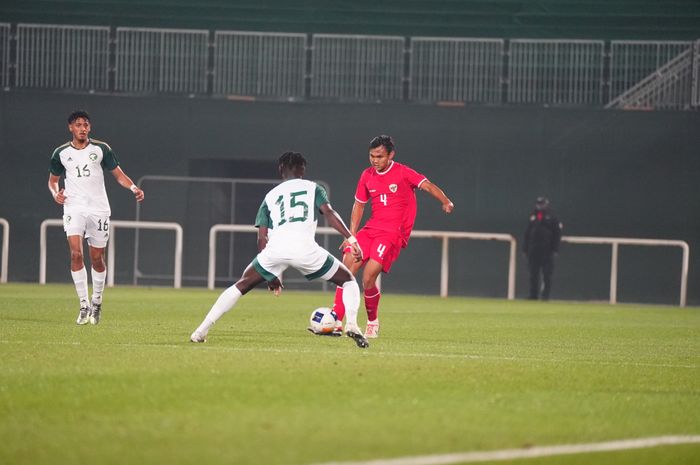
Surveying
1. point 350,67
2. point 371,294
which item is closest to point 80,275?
point 371,294

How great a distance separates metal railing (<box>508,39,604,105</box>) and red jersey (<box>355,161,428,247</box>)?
15.3 meters

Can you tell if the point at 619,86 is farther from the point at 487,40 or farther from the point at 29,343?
the point at 29,343

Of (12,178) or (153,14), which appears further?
(153,14)

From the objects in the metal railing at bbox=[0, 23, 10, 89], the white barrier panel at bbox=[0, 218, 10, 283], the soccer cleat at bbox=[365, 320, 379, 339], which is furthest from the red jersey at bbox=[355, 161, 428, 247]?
the metal railing at bbox=[0, 23, 10, 89]

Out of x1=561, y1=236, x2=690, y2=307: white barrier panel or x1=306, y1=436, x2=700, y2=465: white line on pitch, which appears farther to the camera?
x1=561, y1=236, x2=690, y2=307: white barrier panel

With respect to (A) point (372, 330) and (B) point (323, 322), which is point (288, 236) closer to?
(B) point (323, 322)

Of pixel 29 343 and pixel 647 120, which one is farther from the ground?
pixel 647 120

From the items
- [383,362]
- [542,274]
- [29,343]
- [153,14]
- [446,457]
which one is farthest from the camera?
[153,14]

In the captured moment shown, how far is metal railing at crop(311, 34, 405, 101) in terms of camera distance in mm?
29047

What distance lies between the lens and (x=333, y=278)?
11.9m

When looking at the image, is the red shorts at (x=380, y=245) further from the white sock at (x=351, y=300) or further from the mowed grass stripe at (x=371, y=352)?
the mowed grass stripe at (x=371, y=352)

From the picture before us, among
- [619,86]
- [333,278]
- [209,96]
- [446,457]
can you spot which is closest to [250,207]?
[209,96]

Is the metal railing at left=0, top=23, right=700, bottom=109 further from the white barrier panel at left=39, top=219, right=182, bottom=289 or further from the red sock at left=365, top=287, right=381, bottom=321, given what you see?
the red sock at left=365, top=287, right=381, bottom=321

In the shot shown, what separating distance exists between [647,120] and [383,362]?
20.1m
